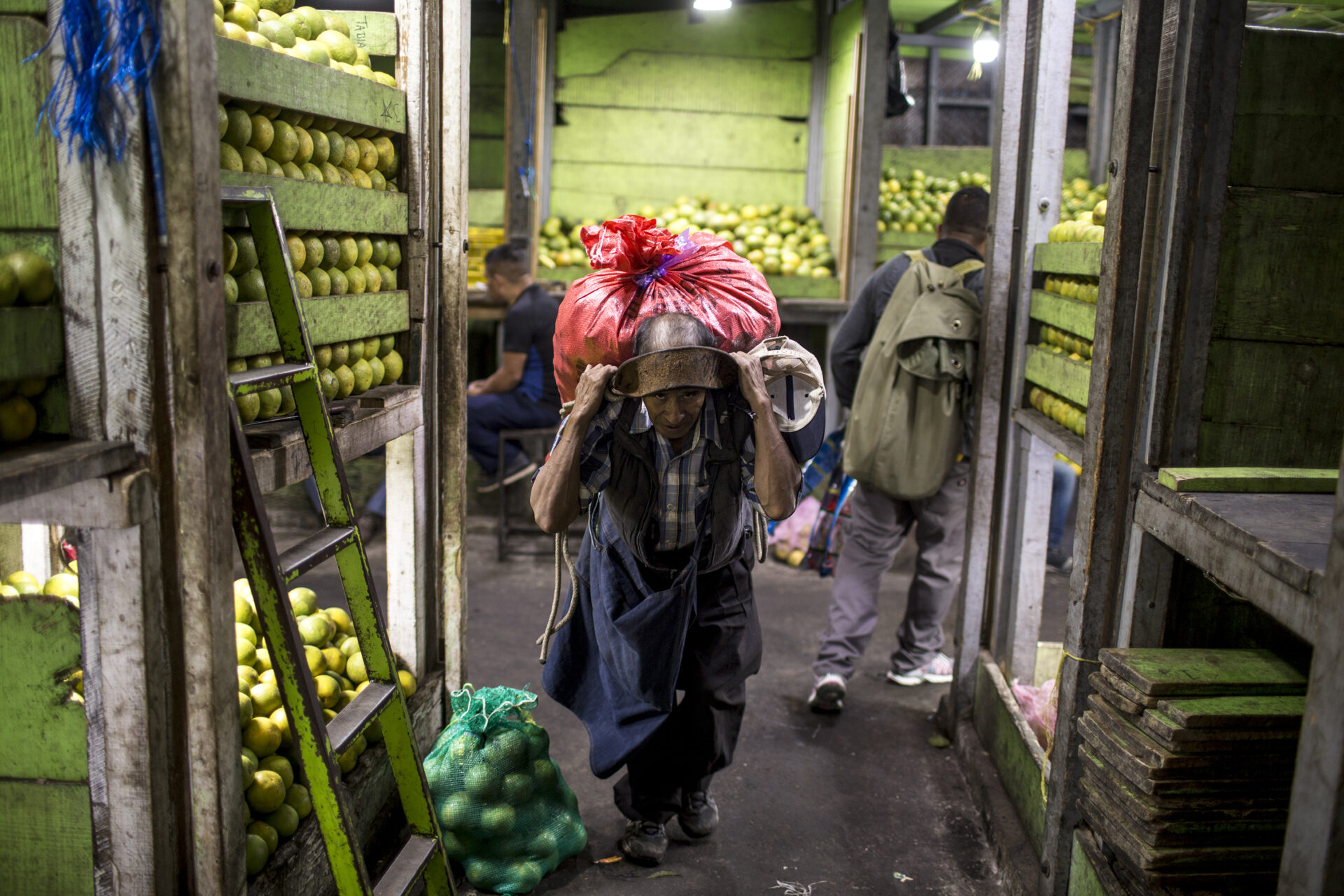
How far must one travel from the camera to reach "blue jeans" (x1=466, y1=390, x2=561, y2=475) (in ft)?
20.8

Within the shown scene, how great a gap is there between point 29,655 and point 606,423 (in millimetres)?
1383

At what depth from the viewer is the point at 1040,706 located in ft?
11.4

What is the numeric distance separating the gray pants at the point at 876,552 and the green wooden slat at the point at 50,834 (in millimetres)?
2896

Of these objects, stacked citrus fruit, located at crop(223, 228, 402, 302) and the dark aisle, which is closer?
stacked citrus fruit, located at crop(223, 228, 402, 302)

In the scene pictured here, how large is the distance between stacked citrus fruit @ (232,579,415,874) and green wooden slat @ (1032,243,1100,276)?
231 centimetres

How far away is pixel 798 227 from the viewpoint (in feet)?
25.9

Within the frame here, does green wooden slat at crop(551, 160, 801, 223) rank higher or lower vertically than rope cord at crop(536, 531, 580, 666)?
higher

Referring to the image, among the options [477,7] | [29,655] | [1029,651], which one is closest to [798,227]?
[477,7]

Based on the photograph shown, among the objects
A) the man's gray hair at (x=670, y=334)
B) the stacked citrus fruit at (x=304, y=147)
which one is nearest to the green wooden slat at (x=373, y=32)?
the stacked citrus fruit at (x=304, y=147)

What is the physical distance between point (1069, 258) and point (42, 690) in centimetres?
293

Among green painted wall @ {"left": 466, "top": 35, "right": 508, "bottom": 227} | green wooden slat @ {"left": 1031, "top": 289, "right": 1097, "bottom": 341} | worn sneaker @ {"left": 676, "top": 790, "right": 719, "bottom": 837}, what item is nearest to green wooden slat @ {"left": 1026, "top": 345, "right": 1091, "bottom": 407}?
green wooden slat @ {"left": 1031, "top": 289, "right": 1097, "bottom": 341}

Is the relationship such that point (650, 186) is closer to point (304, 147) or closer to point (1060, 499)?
point (1060, 499)

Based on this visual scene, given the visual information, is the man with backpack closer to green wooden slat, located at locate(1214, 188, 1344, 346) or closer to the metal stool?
green wooden slat, located at locate(1214, 188, 1344, 346)

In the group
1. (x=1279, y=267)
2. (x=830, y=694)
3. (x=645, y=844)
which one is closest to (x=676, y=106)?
(x=830, y=694)
